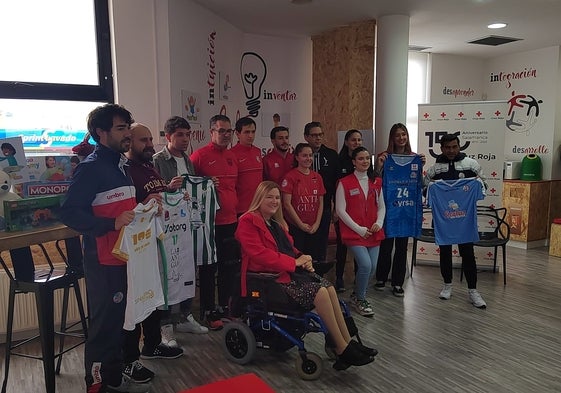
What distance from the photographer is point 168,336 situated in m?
3.21

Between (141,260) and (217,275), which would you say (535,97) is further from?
(141,260)

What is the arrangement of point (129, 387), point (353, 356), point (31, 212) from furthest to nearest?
point (353, 356), point (129, 387), point (31, 212)

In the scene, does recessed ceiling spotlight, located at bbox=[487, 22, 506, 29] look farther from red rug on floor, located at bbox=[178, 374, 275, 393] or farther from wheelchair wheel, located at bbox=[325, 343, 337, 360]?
red rug on floor, located at bbox=[178, 374, 275, 393]

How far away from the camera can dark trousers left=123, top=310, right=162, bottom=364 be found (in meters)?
2.64

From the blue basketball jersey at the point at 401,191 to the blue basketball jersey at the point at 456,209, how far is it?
0.66ft

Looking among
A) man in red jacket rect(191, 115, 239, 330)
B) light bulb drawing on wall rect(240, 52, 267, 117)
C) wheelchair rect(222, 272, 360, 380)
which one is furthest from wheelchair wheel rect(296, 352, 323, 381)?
light bulb drawing on wall rect(240, 52, 267, 117)

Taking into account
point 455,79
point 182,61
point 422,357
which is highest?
point 455,79

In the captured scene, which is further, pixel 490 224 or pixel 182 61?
pixel 490 224

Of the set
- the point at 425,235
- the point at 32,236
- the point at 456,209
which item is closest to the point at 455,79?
the point at 425,235

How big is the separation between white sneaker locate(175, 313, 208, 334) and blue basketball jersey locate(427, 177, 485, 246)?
2.26 m

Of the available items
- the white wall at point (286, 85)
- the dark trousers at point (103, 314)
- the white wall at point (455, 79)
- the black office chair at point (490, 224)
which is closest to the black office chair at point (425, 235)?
the black office chair at point (490, 224)

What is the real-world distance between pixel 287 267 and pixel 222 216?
0.88 metres

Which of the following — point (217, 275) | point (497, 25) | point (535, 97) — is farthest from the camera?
point (535, 97)

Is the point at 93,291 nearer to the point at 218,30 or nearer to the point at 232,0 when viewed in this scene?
the point at 232,0
